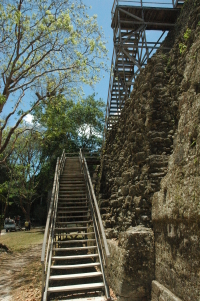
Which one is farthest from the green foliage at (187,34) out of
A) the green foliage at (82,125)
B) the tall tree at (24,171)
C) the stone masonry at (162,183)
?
the tall tree at (24,171)

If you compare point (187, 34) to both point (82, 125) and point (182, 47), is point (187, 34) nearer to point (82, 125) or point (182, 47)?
point (182, 47)

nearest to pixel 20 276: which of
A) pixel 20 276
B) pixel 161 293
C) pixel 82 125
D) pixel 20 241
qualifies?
pixel 20 276

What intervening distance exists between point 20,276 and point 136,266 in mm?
4082

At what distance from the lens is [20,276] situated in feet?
24.0

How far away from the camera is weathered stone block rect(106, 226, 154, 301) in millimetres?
4785

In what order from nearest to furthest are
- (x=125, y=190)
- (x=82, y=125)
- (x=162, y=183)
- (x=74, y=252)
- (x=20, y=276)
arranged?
(x=162, y=183), (x=125, y=190), (x=20, y=276), (x=74, y=252), (x=82, y=125)

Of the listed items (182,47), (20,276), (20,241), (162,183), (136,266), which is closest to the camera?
(162,183)

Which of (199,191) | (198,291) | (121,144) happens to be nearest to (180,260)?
(198,291)

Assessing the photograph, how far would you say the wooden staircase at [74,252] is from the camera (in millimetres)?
5243

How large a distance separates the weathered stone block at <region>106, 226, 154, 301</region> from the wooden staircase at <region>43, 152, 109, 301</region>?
511 mm

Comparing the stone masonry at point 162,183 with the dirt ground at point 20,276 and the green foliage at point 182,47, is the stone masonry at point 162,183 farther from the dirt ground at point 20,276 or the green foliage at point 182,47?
the dirt ground at point 20,276

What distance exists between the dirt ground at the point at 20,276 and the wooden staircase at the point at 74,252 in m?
0.46

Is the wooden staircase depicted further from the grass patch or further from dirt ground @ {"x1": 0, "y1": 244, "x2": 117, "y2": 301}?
the grass patch

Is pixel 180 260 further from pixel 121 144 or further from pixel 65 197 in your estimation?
pixel 65 197
